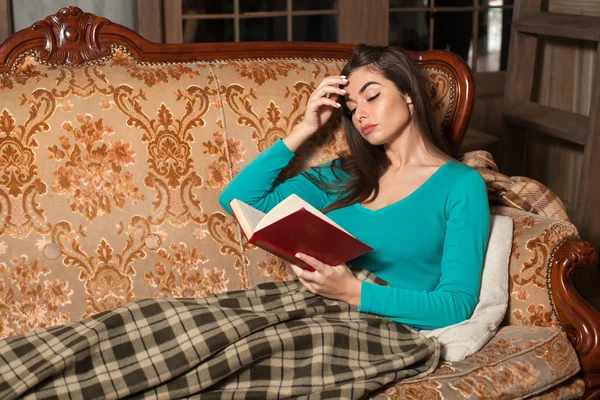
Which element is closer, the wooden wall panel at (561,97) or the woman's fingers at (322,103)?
the woman's fingers at (322,103)

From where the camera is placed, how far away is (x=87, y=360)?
56.4 inches

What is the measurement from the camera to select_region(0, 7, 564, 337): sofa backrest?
1830 mm

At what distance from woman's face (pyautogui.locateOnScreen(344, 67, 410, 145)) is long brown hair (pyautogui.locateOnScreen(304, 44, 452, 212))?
0.08ft

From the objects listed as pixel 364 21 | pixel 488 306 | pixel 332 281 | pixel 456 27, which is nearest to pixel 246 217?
pixel 332 281

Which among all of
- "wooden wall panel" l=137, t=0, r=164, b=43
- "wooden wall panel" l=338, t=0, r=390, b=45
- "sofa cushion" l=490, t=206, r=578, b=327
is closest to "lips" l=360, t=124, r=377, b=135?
"sofa cushion" l=490, t=206, r=578, b=327

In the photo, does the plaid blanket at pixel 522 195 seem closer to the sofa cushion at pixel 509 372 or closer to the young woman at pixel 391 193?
the young woman at pixel 391 193

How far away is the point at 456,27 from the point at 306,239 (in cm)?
302

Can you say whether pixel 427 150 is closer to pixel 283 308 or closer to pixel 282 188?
pixel 282 188

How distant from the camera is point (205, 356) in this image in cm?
145

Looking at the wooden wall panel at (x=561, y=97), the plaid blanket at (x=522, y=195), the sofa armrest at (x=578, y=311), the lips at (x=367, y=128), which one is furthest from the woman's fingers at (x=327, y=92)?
the wooden wall panel at (x=561, y=97)

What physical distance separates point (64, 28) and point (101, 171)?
1.24 feet

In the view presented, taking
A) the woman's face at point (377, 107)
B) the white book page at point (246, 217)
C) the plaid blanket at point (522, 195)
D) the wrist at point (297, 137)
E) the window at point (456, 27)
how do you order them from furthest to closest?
1. the window at point (456, 27)
2. the plaid blanket at point (522, 195)
3. the wrist at point (297, 137)
4. the woman's face at point (377, 107)
5. the white book page at point (246, 217)

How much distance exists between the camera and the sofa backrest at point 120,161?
1830 mm

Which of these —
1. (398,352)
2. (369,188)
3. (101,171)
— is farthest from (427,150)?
(101,171)
